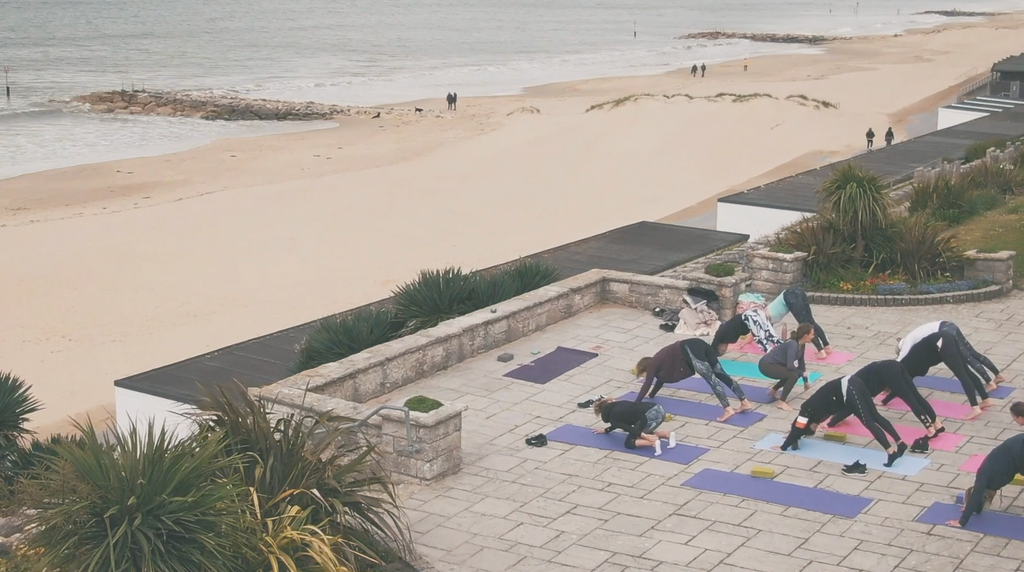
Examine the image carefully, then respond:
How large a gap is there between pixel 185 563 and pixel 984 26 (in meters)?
109

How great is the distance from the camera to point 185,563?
25.4 ft

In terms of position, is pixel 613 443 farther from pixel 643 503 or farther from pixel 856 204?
pixel 856 204

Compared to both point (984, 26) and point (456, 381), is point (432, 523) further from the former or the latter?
point (984, 26)

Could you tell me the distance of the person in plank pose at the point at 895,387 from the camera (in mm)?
11352

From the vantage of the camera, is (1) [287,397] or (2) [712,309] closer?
(1) [287,397]

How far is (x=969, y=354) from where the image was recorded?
488 inches

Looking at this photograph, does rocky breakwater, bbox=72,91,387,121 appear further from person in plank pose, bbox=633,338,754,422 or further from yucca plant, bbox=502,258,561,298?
person in plank pose, bbox=633,338,754,422

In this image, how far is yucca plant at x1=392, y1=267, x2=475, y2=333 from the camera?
15234mm

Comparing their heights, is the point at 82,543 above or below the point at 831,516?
above

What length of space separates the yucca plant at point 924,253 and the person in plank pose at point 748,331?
14.2 ft

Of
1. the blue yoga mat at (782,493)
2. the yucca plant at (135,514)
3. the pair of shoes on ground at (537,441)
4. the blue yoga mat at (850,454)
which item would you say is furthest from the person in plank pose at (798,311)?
the yucca plant at (135,514)

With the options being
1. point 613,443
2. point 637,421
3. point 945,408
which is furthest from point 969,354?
point 613,443

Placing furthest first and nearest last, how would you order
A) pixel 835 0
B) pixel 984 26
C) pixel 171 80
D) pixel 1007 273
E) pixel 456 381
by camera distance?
pixel 835 0
pixel 984 26
pixel 171 80
pixel 1007 273
pixel 456 381

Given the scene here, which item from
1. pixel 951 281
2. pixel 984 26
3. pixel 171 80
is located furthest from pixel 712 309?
pixel 984 26
